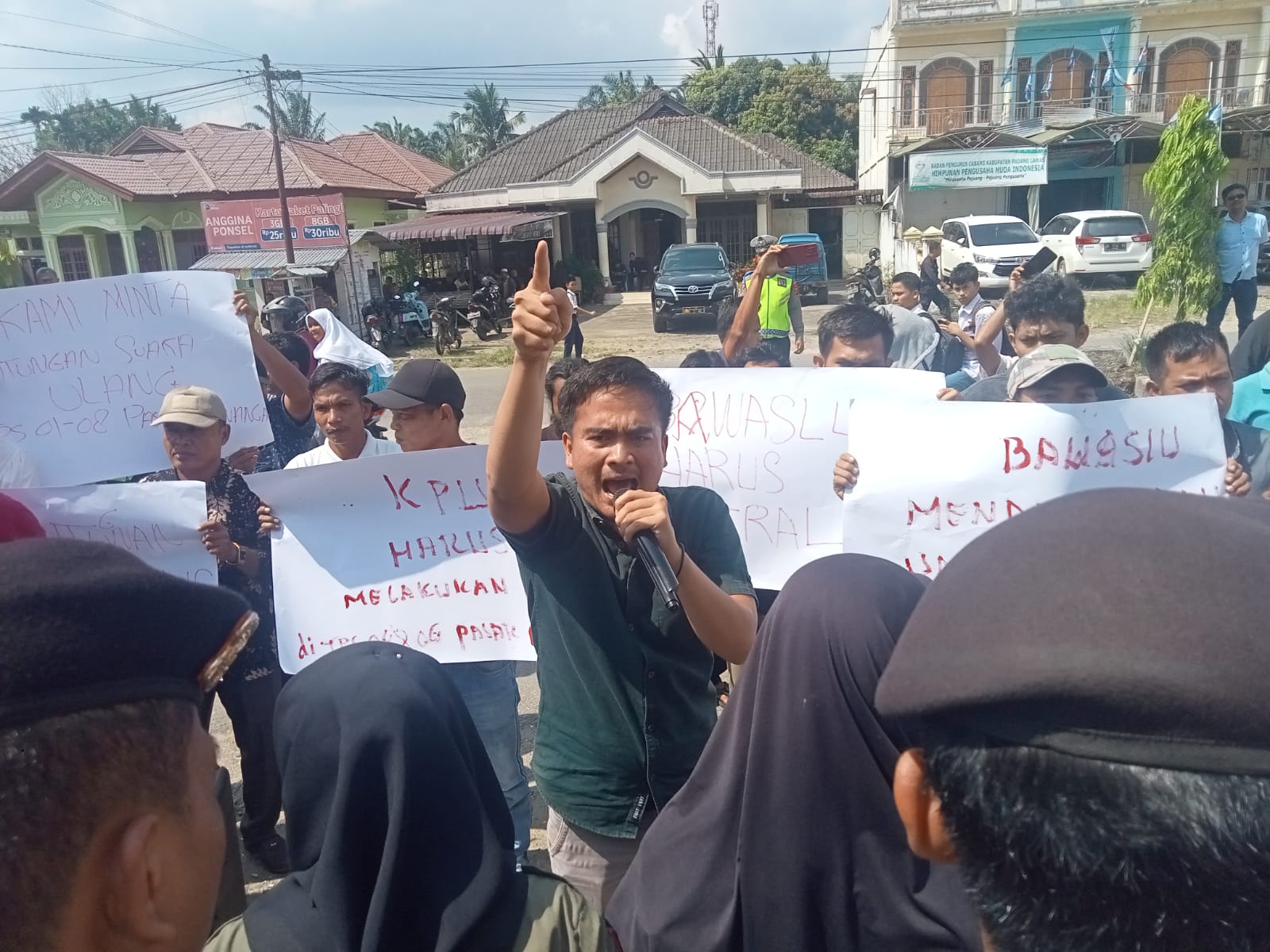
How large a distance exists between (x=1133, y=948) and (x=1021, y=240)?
71.7ft

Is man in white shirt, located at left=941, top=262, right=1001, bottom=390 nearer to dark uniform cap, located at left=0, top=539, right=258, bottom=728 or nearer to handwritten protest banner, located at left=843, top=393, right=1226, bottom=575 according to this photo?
handwritten protest banner, located at left=843, top=393, right=1226, bottom=575

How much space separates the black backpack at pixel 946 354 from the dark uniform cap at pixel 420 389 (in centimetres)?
324

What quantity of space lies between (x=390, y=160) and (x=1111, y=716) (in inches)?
1443

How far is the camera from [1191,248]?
10.2 m

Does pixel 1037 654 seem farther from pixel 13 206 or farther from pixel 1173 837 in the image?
pixel 13 206

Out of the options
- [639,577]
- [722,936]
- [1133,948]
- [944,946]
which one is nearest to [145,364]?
[639,577]

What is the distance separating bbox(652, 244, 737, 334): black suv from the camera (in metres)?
19.1

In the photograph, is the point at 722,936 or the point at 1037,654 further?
the point at 722,936

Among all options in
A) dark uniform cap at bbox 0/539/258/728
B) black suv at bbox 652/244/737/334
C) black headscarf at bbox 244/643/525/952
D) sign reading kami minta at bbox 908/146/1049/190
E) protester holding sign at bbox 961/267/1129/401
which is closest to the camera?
dark uniform cap at bbox 0/539/258/728

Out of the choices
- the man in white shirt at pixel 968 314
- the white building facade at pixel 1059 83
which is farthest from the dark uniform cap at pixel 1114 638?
the white building facade at pixel 1059 83

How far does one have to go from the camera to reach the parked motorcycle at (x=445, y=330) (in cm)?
1834

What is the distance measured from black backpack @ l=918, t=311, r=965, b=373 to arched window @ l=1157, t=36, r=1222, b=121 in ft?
99.7

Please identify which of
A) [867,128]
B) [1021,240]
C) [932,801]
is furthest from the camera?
[867,128]

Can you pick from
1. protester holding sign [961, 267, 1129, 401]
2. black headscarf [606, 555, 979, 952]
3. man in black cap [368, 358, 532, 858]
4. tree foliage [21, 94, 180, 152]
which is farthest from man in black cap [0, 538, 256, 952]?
tree foliage [21, 94, 180, 152]
